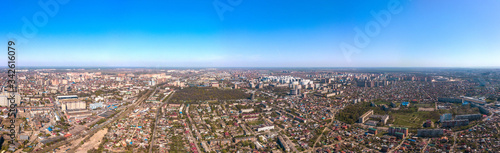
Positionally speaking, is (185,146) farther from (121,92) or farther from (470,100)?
(470,100)

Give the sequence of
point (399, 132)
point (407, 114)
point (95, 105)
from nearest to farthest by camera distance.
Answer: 1. point (399, 132)
2. point (407, 114)
3. point (95, 105)

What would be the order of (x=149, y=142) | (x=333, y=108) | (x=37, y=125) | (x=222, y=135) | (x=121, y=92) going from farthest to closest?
(x=121, y=92) → (x=333, y=108) → (x=37, y=125) → (x=222, y=135) → (x=149, y=142)

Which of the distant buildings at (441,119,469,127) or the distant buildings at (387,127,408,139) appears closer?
the distant buildings at (387,127,408,139)

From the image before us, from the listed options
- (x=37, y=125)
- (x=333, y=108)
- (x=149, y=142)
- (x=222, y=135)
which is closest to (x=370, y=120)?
(x=333, y=108)

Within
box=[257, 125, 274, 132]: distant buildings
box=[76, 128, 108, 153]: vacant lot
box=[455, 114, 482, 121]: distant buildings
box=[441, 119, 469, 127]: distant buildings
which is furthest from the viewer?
box=[455, 114, 482, 121]: distant buildings

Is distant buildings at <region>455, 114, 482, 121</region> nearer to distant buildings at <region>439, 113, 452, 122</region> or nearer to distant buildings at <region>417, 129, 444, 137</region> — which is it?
distant buildings at <region>439, 113, 452, 122</region>

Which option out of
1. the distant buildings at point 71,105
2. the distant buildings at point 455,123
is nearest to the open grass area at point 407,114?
the distant buildings at point 455,123

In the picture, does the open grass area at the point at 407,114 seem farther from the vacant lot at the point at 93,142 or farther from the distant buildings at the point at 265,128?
the vacant lot at the point at 93,142

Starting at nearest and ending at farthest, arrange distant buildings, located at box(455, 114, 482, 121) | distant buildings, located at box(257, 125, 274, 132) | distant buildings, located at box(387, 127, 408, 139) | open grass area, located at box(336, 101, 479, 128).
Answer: distant buildings, located at box(387, 127, 408, 139) < distant buildings, located at box(257, 125, 274, 132) < distant buildings, located at box(455, 114, 482, 121) < open grass area, located at box(336, 101, 479, 128)

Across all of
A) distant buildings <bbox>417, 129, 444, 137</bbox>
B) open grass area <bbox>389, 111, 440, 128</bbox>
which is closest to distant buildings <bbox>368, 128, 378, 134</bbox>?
distant buildings <bbox>417, 129, 444, 137</bbox>

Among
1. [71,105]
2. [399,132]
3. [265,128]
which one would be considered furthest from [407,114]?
[71,105]

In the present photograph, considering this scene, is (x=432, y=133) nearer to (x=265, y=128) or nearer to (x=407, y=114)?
(x=407, y=114)
